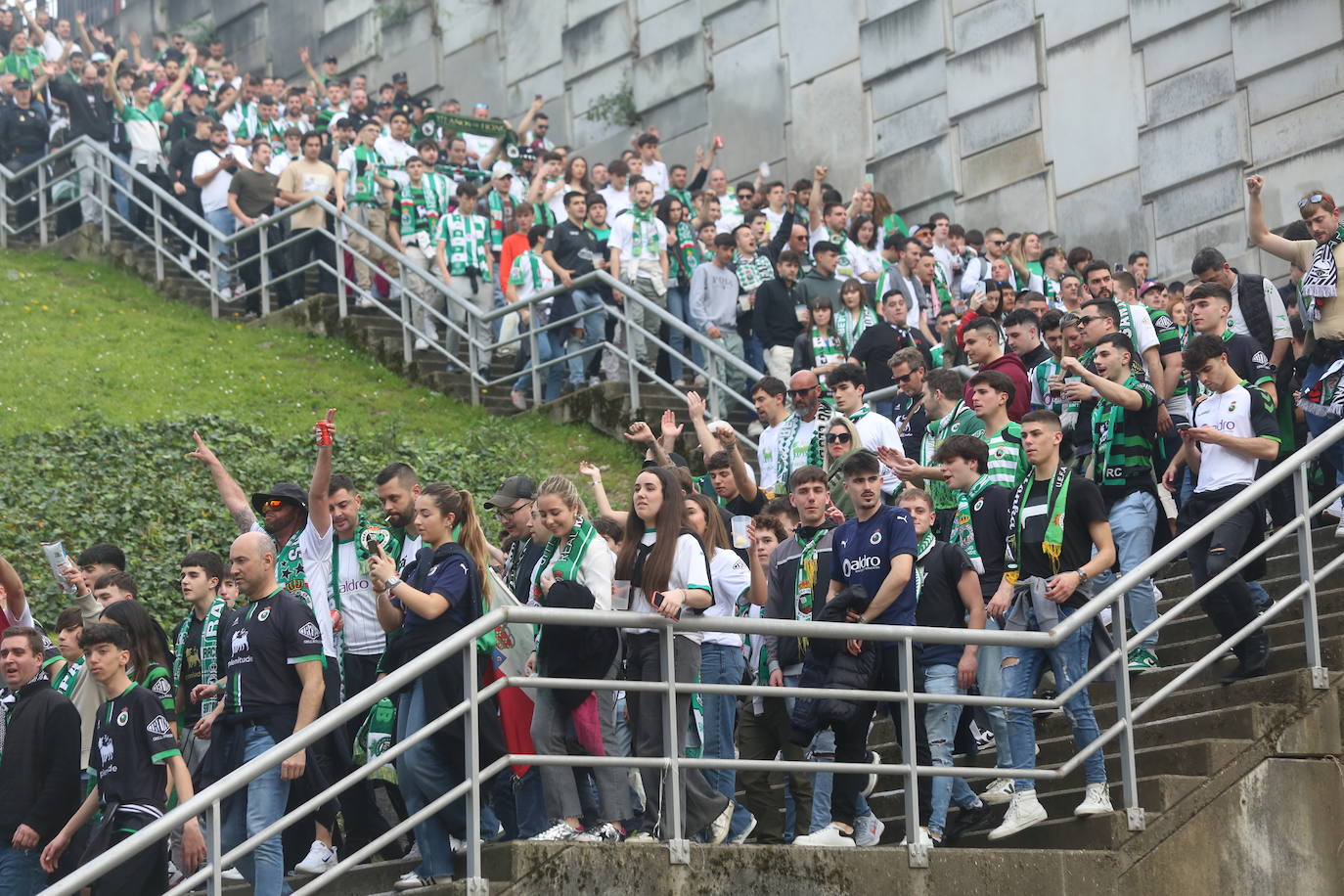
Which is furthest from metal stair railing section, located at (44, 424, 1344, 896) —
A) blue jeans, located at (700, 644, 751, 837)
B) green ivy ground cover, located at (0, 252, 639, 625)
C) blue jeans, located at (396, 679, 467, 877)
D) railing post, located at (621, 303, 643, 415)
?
railing post, located at (621, 303, 643, 415)

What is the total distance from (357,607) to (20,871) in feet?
6.46

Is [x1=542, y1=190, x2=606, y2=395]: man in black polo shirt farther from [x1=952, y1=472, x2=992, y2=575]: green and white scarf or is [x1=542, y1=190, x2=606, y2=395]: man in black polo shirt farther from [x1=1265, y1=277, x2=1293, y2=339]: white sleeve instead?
[x1=952, y1=472, x2=992, y2=575]: green and white scarf

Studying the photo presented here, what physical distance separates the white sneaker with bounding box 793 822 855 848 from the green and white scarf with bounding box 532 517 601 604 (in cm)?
149

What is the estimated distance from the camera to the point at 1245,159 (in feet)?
63.1

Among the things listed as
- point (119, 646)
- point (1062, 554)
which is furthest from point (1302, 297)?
point (119, 646)

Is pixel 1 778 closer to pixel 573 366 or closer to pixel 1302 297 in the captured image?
pixel 1302 297

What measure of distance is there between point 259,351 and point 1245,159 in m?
9.77

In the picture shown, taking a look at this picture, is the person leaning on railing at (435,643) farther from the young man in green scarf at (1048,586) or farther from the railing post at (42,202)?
the railing post at (42,202)

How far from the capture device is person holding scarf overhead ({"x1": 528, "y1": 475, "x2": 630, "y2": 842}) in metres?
7.96

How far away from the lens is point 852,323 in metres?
15.0

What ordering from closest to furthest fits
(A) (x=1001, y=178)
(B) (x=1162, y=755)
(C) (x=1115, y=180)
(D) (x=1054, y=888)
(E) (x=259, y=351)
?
(D) (x=1054, y=888) < (B) (x=1162, y=755) < (E) (x=259, y=351) < (C) (x=1115, y=180) < (A) (x=1001, y=178)

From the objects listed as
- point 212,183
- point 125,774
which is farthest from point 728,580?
point 212,183

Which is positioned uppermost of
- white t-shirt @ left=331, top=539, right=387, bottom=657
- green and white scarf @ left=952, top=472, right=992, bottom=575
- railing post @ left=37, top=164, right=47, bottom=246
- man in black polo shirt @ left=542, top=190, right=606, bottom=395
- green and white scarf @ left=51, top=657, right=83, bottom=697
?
railing post @ left=37, top=164, right=47, bottom=246

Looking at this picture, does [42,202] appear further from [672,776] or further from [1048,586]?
[672,776]
